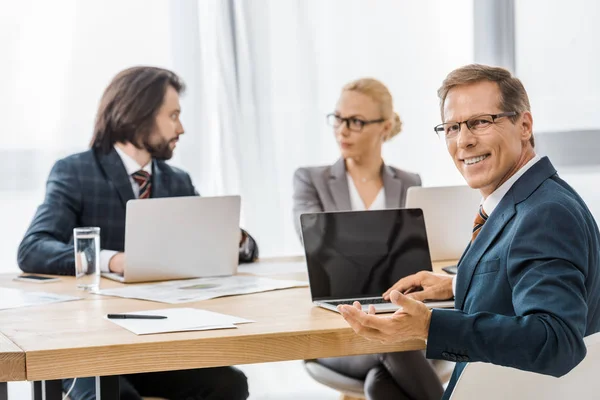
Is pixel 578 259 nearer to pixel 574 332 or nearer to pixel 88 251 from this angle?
pixel 574 332

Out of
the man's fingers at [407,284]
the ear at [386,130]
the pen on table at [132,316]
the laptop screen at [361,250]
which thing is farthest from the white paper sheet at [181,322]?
the ear at [386,130]

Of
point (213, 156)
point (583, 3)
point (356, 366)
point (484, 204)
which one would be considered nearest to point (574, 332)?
point (484, 204)

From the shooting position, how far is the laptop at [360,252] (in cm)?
199

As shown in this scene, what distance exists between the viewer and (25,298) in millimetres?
2100

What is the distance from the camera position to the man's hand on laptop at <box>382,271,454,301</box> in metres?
1.91

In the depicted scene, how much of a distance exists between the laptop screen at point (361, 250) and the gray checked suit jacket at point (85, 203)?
0.79 m

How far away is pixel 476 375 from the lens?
4.14 feet

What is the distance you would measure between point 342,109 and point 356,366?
116 cm

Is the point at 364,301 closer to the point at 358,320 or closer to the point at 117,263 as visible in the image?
the point at 358,320

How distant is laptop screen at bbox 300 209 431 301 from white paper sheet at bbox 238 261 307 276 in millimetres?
503

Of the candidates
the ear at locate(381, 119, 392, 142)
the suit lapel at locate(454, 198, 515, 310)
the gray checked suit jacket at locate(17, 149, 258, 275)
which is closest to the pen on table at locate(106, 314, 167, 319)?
the suit lapel at locate(454, 198, 515, 310)

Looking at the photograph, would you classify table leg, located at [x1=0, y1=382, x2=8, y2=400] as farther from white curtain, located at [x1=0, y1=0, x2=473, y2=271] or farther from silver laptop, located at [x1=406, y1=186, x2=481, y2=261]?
white curtain, located at [x1=0, y1=0, x2=473, y2=271]

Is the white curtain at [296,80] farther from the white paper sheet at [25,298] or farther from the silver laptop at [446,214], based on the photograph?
the white paper sheet at [25,298]

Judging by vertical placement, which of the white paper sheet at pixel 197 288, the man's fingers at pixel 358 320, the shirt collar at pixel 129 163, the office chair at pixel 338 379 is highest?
the shirt collar at pixel 129 163
